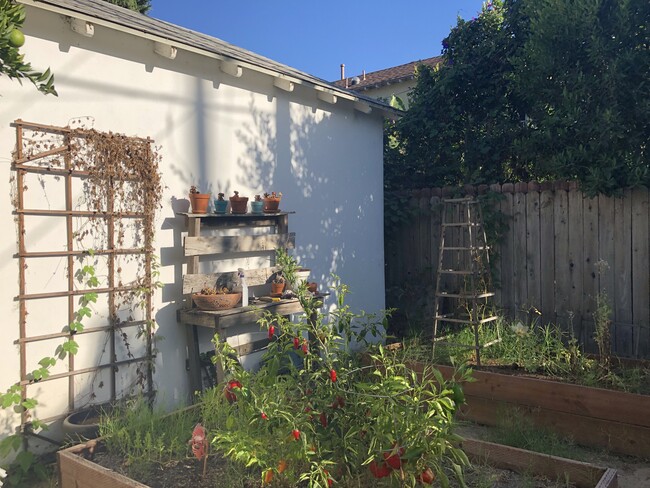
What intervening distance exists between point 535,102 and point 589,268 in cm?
198

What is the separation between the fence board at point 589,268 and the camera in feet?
18.5

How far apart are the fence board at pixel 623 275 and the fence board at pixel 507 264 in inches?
44.0

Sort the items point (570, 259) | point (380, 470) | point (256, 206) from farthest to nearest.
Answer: point (570, 259), point (256, 206), point (380, 470)

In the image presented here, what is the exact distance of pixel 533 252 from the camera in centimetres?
612

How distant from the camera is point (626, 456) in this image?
12.9 ft

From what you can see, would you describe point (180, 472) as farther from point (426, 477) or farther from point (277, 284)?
point (277, 284)

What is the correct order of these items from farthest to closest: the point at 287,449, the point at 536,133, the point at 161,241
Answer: the point at 536,133 → the point at 161,241 → the point at 287,449

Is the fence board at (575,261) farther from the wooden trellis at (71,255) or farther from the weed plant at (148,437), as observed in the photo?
the wooden trellis at (71,255)

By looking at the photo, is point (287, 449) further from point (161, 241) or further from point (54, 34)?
point (54, 34)

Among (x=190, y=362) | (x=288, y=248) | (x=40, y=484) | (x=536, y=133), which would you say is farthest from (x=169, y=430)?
(x=536, y=133)

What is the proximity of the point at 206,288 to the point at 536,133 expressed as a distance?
398cm

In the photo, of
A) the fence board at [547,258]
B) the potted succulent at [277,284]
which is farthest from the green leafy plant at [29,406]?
the fence board at [547,258]

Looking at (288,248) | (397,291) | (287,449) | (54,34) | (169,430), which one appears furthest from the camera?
(397,291)

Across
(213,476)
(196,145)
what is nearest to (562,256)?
(196,145)
